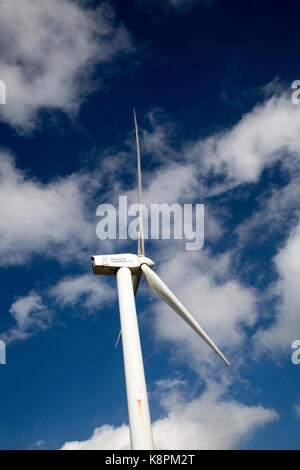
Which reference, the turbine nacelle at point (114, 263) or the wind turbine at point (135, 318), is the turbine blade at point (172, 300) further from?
the turbine nacelle at point (114, 263)

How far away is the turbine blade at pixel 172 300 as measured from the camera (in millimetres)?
23692

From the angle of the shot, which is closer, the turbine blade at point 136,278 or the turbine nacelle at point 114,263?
the turbine nacelle at point 114,263

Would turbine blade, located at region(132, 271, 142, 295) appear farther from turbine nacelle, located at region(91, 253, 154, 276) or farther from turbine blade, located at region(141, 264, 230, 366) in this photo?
turbine blade, located at region(141, 264, 230, 366)

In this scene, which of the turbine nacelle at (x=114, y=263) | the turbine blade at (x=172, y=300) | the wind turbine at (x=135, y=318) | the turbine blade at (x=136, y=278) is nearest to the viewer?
the wind turbine at (x=135, y=318)

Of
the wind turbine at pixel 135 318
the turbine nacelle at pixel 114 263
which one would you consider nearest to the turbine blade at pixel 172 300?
the wind turbine at pixel 135 318

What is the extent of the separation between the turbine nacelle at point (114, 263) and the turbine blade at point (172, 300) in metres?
0.57

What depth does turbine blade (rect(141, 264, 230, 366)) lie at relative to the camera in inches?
933
